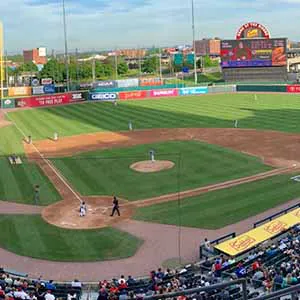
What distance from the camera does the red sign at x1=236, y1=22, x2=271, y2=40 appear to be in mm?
97750

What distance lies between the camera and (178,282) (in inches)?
684

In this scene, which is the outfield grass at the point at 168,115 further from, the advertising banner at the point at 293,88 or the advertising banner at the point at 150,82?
the advertising banner at the point at 150,82

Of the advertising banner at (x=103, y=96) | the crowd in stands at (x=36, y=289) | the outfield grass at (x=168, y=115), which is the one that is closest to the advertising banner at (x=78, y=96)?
the advertising banner at (x=103, y=96)

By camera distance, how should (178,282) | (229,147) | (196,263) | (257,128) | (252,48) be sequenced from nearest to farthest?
(178,282), (196,263), (229,147), (257,128), (252,48)

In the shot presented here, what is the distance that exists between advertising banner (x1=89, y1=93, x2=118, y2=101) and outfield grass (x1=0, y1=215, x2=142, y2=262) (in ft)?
202

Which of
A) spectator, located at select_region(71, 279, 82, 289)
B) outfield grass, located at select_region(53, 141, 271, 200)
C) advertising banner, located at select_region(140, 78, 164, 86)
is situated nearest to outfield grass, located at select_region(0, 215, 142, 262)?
spectator, located at select_region(71, 279, 82, 289)

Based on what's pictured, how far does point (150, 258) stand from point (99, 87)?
78432mm

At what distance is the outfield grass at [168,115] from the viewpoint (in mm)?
56625

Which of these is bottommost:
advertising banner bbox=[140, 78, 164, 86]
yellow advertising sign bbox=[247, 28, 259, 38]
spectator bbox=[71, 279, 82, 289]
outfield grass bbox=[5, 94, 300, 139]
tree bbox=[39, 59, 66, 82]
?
spectator bbox=[71, 279, 82, 289]

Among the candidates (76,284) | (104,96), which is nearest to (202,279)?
(76,284)

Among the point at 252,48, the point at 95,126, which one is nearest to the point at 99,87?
the point at 252,48

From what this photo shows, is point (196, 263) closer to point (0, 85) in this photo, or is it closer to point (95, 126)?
point (95, 126)

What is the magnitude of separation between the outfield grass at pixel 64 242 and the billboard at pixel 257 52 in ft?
253

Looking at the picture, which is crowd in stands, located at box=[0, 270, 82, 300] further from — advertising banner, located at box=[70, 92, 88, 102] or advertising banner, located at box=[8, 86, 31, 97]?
advertising banner, located at box=[8, 86, 31, 97]
